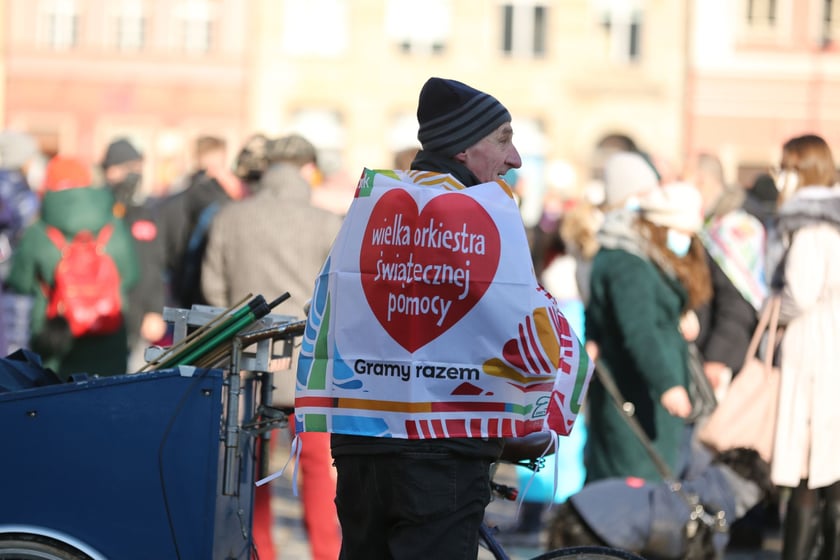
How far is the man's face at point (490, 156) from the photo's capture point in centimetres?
432


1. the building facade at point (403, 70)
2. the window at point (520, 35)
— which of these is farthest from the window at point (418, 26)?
the window at point (520, 35)

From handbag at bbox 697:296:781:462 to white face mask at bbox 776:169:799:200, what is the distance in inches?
23.4

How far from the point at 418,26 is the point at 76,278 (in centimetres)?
2911

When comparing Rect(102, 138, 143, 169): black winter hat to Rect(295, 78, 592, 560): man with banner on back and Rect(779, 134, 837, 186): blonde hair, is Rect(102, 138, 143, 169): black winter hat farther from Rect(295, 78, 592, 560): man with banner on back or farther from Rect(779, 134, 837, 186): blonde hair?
Rect(295, 78, 592, 560): man with banner on back

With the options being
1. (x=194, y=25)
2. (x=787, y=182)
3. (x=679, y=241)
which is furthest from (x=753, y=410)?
(x=194, y=25)

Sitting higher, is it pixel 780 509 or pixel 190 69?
pixel 190 69

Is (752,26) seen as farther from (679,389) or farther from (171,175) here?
(679,389)

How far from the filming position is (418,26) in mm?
37000

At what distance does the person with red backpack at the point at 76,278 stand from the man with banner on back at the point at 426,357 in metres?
4.29

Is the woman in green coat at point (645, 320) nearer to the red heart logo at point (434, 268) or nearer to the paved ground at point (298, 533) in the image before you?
the paved ground at point (298, 533)

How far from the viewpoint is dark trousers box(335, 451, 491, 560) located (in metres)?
4.09

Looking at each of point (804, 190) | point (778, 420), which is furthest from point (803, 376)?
point (804, 190)

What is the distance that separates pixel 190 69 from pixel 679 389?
31.0 m

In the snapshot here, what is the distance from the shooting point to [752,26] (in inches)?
1457
